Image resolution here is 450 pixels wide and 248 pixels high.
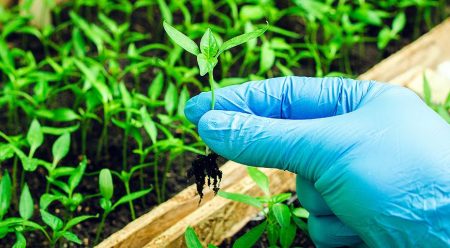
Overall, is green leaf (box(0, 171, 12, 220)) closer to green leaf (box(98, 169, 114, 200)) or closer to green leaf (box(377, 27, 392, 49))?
green leaf (box(98, 169, 114, 200))

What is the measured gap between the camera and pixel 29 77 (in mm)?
2037

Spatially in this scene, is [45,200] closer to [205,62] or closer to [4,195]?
[4,195]

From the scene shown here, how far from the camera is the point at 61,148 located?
185cm

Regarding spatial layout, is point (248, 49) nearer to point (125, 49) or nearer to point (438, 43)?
point (125, 49)

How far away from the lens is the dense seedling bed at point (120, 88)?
5.87 feet

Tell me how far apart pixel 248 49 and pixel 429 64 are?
2.15 feet

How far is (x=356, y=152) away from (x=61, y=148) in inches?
31.6

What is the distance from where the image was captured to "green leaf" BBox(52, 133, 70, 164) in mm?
1834

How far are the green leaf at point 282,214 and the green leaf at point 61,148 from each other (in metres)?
0.56

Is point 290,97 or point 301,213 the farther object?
point 301,213

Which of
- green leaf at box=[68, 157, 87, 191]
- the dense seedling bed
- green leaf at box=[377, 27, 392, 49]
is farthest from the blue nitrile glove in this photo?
green leaf at box=[377, 27, 392, 49]

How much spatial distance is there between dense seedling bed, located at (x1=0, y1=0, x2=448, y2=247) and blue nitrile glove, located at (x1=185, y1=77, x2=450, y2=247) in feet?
0.37

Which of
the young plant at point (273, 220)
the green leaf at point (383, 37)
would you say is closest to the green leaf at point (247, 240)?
the young plant at point (273, 220)

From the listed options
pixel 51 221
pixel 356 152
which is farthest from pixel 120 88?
pixel 356 152
